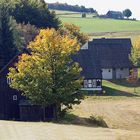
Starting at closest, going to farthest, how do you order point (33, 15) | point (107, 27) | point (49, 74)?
point (49, 74) < point (33, 15) < point (107, 27)

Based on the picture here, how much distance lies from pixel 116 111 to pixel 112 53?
31.1m

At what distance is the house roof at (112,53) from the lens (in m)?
94.1

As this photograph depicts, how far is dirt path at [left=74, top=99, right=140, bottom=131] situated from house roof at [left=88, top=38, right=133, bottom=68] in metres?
20.2

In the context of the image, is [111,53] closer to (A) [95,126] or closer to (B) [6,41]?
(B) [6,41]

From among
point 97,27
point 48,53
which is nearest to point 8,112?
point 48,53

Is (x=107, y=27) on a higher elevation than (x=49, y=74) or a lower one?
higher

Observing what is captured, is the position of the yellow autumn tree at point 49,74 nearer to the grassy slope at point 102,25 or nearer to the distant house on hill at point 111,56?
the distant house on hill at point 111,56

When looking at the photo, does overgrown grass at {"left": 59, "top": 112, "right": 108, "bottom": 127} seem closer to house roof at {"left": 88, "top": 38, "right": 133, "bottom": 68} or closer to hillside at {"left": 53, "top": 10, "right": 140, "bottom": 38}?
house roof at {"left": 88, "top": 38, "right": 133, "bottom": 68}

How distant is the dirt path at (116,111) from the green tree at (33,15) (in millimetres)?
45895

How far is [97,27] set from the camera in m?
172

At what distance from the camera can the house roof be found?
94069 millimetres

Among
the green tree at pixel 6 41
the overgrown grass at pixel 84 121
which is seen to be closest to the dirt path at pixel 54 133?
the overgrown grass at pixel 84 121

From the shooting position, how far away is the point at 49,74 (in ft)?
175

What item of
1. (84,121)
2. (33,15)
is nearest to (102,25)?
(33,15)
